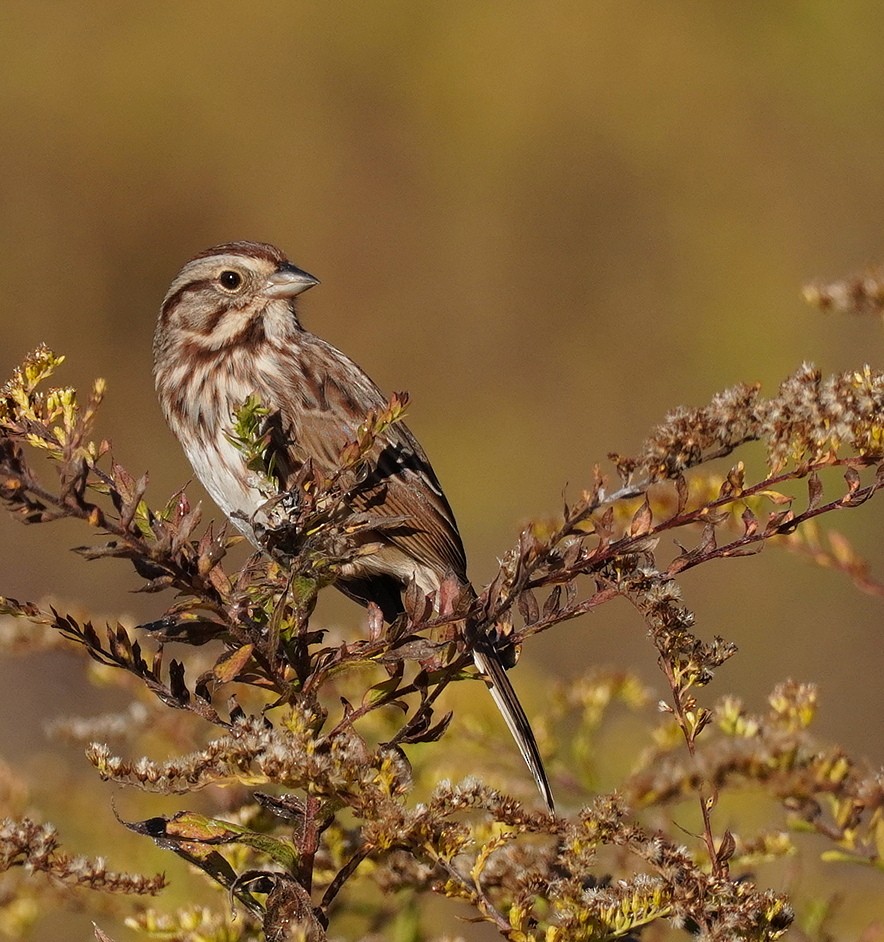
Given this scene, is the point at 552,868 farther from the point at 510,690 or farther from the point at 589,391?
the point at 589,391

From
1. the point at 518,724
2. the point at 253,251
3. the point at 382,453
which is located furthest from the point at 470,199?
the point at 518,724

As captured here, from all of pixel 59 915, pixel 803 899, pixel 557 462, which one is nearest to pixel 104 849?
pixel 59 915

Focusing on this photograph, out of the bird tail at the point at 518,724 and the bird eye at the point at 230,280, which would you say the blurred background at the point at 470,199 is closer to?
the bird eye at the point at 230,280

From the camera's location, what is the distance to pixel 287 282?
3414 millimetres

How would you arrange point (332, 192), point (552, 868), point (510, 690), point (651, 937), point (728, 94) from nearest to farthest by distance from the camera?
point (552, 868) → point (651, 937) → point (510, 690) → point (728, 94) → point (332, 192)

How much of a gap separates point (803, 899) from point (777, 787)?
2.18 feet

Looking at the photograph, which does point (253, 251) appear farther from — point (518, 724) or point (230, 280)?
point (518, 724)

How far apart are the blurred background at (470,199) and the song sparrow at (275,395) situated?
4934 millimetres

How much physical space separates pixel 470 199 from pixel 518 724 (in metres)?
8.07

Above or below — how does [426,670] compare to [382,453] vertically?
below

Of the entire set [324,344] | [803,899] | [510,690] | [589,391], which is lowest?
[803,899]

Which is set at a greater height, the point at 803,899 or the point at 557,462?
the point at 557,462

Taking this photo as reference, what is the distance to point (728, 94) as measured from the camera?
10.2 metres

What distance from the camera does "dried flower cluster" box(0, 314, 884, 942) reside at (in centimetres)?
160
